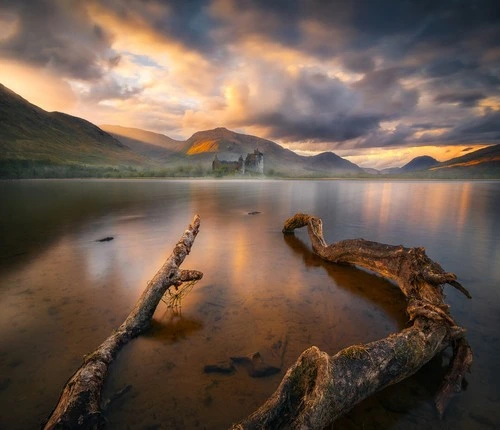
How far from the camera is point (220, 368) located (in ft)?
15.1

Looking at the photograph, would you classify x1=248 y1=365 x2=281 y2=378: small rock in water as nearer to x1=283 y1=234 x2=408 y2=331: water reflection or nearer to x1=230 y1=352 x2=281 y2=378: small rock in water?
x1=230 y1=352 x2=281 y2=378: small rock in water

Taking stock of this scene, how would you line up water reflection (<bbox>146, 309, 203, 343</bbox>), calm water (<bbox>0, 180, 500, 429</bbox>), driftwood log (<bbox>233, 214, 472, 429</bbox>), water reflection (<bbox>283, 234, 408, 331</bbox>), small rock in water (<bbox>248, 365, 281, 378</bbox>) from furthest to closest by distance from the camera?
water reflection (<bbox>283, 234, 408, 331</bbox>) → water reflection (<bbox>146, 309, 203, 343</bbox>) → small rock in water (<bbox>248, 365, 281, 378</bbox>) → calm water (<bbox>0, 180, 500, 429</bbox>) → driftwood log (<bbox>233, 214, 472, 429</bbox>)

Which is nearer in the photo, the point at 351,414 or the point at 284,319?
the point at 351,414

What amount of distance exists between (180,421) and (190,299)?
12.9ft

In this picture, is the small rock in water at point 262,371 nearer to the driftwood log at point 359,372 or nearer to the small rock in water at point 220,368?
the small rock in water at point 220,368

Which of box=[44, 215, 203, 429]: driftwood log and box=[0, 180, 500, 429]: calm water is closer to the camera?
box=[44, 215, 203, 429]: driftwood log

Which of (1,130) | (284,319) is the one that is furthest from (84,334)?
(1,130)

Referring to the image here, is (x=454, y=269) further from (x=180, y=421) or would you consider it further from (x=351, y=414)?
(x=180, y=421)

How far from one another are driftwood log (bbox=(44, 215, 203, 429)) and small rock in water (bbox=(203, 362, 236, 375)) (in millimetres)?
1721

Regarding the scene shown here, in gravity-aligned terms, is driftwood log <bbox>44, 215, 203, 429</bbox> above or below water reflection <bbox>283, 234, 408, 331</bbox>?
above

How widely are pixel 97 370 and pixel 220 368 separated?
2048mm

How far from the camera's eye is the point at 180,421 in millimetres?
3645

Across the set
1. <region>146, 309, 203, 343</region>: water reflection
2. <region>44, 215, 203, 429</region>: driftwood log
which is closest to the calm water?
<region>146, 309, 203, 343</region>: water reflection

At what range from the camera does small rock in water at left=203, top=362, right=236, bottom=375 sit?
180 inches
